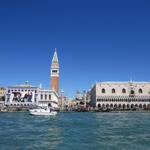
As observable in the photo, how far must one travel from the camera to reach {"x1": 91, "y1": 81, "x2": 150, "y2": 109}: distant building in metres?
130

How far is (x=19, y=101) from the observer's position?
12162 cm

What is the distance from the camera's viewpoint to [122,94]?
13000 cm

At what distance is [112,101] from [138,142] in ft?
354

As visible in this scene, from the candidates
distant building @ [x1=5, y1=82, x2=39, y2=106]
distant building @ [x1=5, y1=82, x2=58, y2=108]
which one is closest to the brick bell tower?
distant building @ [x1=5, y1=82, x2=58, y2=108]

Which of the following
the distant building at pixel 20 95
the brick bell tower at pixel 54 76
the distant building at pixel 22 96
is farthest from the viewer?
the brick bell tower at pixel 54 76

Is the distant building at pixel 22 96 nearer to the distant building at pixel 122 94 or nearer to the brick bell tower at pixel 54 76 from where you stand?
the distant building at pixel 122 94

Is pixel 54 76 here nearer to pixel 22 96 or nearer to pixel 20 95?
pixel 22 96

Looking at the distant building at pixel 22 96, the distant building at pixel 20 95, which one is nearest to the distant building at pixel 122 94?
the distant building at pixel 22 96

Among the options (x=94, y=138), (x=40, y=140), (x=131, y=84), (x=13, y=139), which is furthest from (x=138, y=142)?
(x=131, y=84)

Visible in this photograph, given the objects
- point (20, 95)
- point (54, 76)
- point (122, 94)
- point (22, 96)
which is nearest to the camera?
point (20, 95)

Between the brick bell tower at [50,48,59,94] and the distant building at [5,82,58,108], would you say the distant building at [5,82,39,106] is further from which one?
the brick bell tower at [50,48,59,94]

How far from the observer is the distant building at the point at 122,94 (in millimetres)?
129750

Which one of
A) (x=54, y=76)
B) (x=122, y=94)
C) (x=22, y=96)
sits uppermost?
(x=54, y=76)

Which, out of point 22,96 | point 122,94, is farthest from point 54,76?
point 122,94
